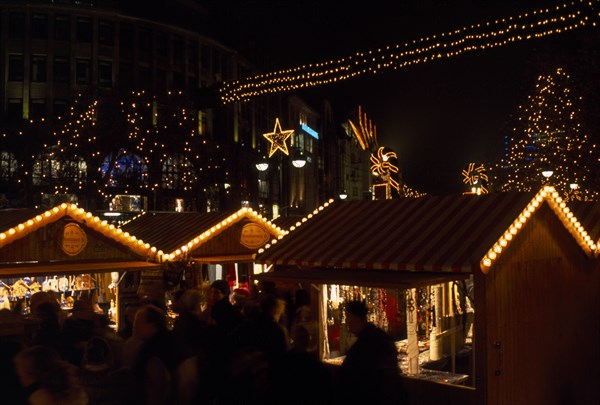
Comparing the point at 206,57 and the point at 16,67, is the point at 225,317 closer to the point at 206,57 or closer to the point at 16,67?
the point at 16,67

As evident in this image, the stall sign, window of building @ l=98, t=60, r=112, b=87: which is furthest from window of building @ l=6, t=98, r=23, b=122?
the stall sign

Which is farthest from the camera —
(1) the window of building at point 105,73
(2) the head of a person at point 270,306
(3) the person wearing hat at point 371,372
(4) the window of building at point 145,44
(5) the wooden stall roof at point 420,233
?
(4) the window of building at point 145,44

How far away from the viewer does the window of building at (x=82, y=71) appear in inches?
1702

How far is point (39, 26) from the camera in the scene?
1674 inches

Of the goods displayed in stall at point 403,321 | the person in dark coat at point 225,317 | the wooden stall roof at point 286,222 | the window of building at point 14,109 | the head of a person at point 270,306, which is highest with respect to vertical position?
the window of building at point 14,109

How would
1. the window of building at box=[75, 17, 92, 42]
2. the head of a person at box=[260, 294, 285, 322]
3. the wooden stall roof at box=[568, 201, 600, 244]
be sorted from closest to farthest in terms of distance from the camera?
1. the head of a person at box=[260, 294, 285, 322]
2. the wooden stall roof at box=[568, 201, 600, 244]
3. the window of building at box=[75, 17, 92, 42]

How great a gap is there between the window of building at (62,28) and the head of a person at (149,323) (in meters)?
42.4

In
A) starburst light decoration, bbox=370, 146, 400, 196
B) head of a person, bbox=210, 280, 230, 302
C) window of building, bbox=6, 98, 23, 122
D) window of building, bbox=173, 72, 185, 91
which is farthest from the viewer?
window of building, bbox=173, 72, 185, 91

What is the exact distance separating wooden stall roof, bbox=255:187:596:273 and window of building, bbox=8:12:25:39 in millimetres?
39219

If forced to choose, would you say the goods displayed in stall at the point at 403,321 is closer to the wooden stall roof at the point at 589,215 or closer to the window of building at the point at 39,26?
the wooden stall roof at the point at 589,215

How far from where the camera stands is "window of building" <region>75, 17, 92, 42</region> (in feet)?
143

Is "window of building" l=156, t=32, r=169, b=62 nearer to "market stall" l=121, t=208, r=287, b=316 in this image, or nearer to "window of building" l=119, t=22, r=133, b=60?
"window of building" l=119, t=22, r=133, b=60

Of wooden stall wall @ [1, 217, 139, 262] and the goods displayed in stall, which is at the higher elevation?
wooden stall wall @ [1, 217, 139, 262]

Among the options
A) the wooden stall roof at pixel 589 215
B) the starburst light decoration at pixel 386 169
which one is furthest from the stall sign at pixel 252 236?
the wooden stall roof at pixel 589 215
